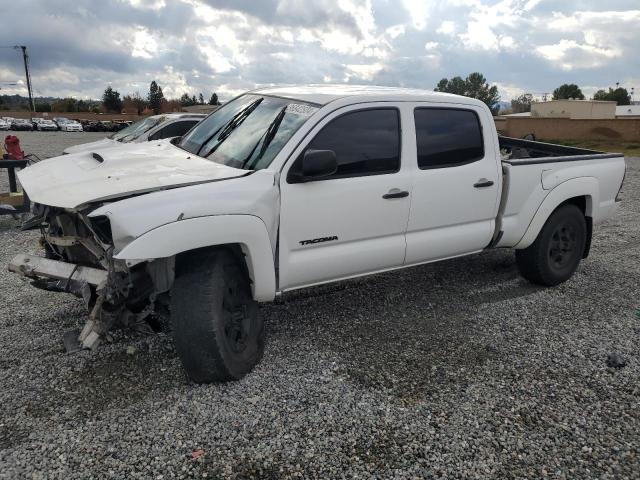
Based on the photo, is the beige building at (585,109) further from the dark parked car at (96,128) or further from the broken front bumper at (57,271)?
the broken front bumper at (57,271)

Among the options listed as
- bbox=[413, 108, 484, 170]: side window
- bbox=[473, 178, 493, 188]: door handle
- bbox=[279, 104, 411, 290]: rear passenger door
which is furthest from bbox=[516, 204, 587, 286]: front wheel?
bbox=[279, 104, 411, 290]: rear passenger door

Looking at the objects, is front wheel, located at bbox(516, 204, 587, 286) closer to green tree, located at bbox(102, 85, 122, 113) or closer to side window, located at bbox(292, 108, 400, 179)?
side window, located at bbox(292, 108, 400, 179)

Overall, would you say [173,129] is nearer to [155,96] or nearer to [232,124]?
[232,124]

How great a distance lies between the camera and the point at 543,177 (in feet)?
17.1

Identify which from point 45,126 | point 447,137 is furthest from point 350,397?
point 45,126

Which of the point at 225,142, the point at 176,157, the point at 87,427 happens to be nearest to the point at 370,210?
the point at 225,142

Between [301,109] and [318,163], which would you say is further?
[301,109]

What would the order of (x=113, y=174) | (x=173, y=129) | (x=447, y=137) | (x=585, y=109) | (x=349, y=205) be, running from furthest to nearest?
(x=585, y=109) < (x=173, y=129) < (x=447, y=137) < (x=349, y=205) < (x=113, y=174)

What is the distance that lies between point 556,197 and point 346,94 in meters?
2.55

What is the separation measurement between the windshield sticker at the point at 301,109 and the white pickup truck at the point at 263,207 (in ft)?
0.04

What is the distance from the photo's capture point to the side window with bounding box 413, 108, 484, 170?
4422 millimetres

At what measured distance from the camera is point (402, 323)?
4699 mm

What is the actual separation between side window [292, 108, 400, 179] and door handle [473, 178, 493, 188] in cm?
87

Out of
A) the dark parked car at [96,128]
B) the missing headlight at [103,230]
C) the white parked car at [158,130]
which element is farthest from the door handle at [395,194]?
the dark parked car at [96,128]
